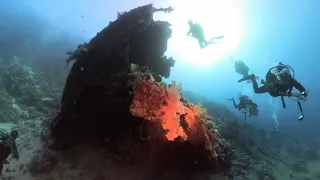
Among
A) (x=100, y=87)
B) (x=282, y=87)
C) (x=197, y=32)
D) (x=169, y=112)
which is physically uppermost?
(x=197, y=32)

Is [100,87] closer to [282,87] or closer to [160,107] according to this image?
[160,107]

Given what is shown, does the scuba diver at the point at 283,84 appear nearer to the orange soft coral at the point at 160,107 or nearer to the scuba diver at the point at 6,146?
the orange soft coral at the point at 160,107

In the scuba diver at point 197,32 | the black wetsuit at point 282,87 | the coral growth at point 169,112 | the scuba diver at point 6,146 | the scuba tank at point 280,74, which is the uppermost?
the scuba diver at point 197,32

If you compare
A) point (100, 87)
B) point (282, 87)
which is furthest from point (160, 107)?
point (282, 87)

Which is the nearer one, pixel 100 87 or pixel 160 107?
pixel 160 107

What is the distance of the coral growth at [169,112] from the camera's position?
21.2 ft

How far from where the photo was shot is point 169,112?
6484mm

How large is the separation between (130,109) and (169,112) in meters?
0.90

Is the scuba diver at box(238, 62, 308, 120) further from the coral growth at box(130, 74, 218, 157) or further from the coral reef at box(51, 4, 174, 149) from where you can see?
the coral reef at box(51, 4, 174, 149)

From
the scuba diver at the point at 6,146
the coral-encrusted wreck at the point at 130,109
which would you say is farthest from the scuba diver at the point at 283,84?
the scuba diver at the point at 6,146

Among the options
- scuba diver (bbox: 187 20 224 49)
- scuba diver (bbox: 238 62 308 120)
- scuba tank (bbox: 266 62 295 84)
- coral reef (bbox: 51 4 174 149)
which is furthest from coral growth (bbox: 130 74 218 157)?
scuba diver (bbox: 187 20 224 49)

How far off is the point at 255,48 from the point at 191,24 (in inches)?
4212

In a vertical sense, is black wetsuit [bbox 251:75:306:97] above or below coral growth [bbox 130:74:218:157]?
above

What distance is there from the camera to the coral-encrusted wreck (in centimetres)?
658
